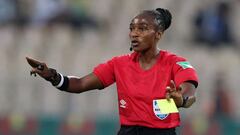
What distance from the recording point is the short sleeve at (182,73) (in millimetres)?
7145

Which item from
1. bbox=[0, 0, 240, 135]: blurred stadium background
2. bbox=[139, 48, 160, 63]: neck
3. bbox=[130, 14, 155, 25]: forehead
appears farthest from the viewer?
bbox=[0, 0, 240, 135]: blurred stadium background

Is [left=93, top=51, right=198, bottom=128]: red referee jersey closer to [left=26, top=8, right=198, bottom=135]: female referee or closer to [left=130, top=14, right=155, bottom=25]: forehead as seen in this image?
[left=26, top=8, right=198, bottom=135]: female referee

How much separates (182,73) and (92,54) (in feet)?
26.5

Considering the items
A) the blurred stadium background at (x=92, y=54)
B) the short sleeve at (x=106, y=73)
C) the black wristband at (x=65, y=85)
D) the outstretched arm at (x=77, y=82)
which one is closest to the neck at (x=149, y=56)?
the short sleeve at (x=106, y=73)

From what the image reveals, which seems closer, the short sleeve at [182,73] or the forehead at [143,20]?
the short sleeve at [182,73]

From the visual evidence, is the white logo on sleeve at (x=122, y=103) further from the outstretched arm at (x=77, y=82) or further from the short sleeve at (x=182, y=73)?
the short sleeve at (x=182, y=73)

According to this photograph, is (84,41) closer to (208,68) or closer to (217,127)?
(208,68)

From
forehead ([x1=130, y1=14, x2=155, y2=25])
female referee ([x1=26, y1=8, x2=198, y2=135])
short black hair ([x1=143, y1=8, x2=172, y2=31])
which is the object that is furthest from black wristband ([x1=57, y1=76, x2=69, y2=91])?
short black hair ([x1=143, y1=8, x2=172, y2=31])

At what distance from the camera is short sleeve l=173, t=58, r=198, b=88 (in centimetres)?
714

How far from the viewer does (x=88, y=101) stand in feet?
46.1

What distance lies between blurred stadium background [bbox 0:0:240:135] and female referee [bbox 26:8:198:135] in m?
5.74

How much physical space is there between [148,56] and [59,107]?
6.64m

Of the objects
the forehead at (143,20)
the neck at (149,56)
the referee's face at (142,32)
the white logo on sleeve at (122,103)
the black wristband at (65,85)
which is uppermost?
the forehead at (143,20)

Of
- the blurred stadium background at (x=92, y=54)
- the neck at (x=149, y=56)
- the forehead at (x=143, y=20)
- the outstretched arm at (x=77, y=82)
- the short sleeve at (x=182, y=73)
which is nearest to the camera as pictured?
the short sleeve at (x=182, y=73)
